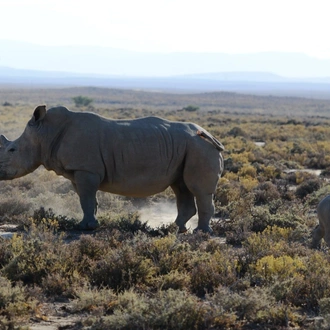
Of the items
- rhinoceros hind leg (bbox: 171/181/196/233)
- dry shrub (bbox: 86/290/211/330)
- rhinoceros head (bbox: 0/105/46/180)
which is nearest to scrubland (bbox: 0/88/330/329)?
dry shrub (bbox: 86/290/211/330)

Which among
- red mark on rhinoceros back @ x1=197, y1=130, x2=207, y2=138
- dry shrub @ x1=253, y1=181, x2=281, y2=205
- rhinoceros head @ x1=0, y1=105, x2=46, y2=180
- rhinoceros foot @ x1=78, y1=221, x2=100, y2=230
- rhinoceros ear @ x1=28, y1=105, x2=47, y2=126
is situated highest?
rhinoceros ear @ x1=28, y1=105, x2=47, y2=126

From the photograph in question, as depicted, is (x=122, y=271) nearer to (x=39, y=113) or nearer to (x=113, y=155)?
(x=113, y=155)

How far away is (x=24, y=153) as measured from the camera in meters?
10.7

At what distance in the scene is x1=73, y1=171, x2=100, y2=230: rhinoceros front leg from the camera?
10.4m

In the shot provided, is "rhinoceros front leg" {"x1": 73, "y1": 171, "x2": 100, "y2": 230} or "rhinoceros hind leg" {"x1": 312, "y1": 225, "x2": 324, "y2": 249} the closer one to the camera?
"rhinoceros hind leg" {"x1": 312, "y1": 225, "x2": 324, "y2": 249}

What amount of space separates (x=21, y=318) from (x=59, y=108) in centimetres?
520

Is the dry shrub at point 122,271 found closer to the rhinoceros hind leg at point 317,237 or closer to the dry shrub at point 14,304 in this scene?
the dry shrub at point 14,304

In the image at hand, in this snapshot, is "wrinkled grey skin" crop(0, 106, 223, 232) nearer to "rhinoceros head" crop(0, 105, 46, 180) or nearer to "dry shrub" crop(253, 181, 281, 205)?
"rhinoceros head" crop(0, 105, 46, 180)

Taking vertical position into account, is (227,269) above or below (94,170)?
below

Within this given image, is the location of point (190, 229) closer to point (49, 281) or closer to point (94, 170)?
point (94, 170)

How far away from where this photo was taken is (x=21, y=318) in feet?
20.4

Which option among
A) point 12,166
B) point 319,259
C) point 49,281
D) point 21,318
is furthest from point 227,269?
point 12,166

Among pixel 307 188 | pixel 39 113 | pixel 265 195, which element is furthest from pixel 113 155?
pixel 307 188

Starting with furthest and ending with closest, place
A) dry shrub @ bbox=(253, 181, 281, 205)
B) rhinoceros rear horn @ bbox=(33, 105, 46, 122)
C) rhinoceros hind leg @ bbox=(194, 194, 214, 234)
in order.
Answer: dry shrub @ bbox=(253, 181, 281, 205) < rhinoceros hind leg @ bbox=(194, 194, 214, 234) < rhinoceros rear horn @ bbox=(33, 105, 46, 122)
